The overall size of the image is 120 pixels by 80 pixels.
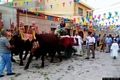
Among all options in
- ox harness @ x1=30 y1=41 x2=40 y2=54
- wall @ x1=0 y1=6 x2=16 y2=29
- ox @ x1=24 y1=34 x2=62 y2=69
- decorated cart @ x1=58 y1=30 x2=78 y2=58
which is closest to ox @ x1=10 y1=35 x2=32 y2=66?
ox harness @ x1=30 y1=41 x2=40 y2=54

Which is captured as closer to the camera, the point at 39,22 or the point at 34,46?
the point at 34,46

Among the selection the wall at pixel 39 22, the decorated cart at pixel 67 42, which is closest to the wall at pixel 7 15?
the wall at pixel 39 22

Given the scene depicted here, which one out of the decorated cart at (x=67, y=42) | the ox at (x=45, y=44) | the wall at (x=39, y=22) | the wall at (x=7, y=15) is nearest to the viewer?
the ox at (x=45, y=44)

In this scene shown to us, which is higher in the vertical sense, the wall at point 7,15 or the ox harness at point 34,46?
the wall at point 7,15

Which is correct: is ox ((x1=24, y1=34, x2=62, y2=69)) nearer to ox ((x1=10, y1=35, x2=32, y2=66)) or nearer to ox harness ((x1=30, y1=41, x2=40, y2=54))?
ox harness ((x1=30, y1=41, x2=40, y2=54))

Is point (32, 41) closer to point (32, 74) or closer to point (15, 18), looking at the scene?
point (32, 74)

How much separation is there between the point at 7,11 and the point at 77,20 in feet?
40.1

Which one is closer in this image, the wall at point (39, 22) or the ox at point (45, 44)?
the ox at point (45, 44)

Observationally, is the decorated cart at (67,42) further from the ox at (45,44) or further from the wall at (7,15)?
the wall at (7,15)

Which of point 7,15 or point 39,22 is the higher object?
point 7,15

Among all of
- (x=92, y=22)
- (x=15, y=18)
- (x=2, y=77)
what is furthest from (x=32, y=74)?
(x=92, y=22)

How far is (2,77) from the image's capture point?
7570mm

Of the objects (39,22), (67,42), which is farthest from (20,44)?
(39,22)

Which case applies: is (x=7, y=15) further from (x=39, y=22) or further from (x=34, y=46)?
(x=34, y=46)
